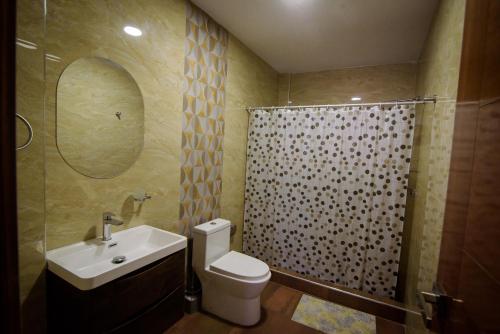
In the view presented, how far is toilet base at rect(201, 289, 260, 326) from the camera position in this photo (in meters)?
1.88

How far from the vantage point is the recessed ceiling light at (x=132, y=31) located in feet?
4.93

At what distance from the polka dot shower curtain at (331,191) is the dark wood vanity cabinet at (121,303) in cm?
143

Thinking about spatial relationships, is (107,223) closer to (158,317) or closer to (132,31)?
(158,317)

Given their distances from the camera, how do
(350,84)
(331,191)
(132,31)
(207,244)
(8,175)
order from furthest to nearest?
1. (350,84)
2. (331,191)
3. (207,244)
4. (132,31)
5. (8,175)

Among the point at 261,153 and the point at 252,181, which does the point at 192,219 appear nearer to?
the point at 252,181

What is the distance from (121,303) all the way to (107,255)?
0.32 metres

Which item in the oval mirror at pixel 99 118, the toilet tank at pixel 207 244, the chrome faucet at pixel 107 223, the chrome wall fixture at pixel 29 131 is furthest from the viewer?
the toilet tank at pixel 207 244

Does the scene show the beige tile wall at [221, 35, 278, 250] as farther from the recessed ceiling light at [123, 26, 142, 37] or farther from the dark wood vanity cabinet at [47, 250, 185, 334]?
the dark wood vanity cabinet at [47, 250, 185, 334]

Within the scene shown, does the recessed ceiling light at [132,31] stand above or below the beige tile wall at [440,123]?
above

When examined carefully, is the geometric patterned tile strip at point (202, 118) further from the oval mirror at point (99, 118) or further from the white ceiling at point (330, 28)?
the oval mirror at point (99, 118)

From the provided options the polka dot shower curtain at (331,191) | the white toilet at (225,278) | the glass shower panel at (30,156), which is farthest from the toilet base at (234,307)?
the glass shower panel at (30,156)

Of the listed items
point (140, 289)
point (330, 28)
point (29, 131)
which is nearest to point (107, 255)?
point (140, 289)

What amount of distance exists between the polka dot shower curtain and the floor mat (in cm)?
31

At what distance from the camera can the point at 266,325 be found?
75.6 inches
